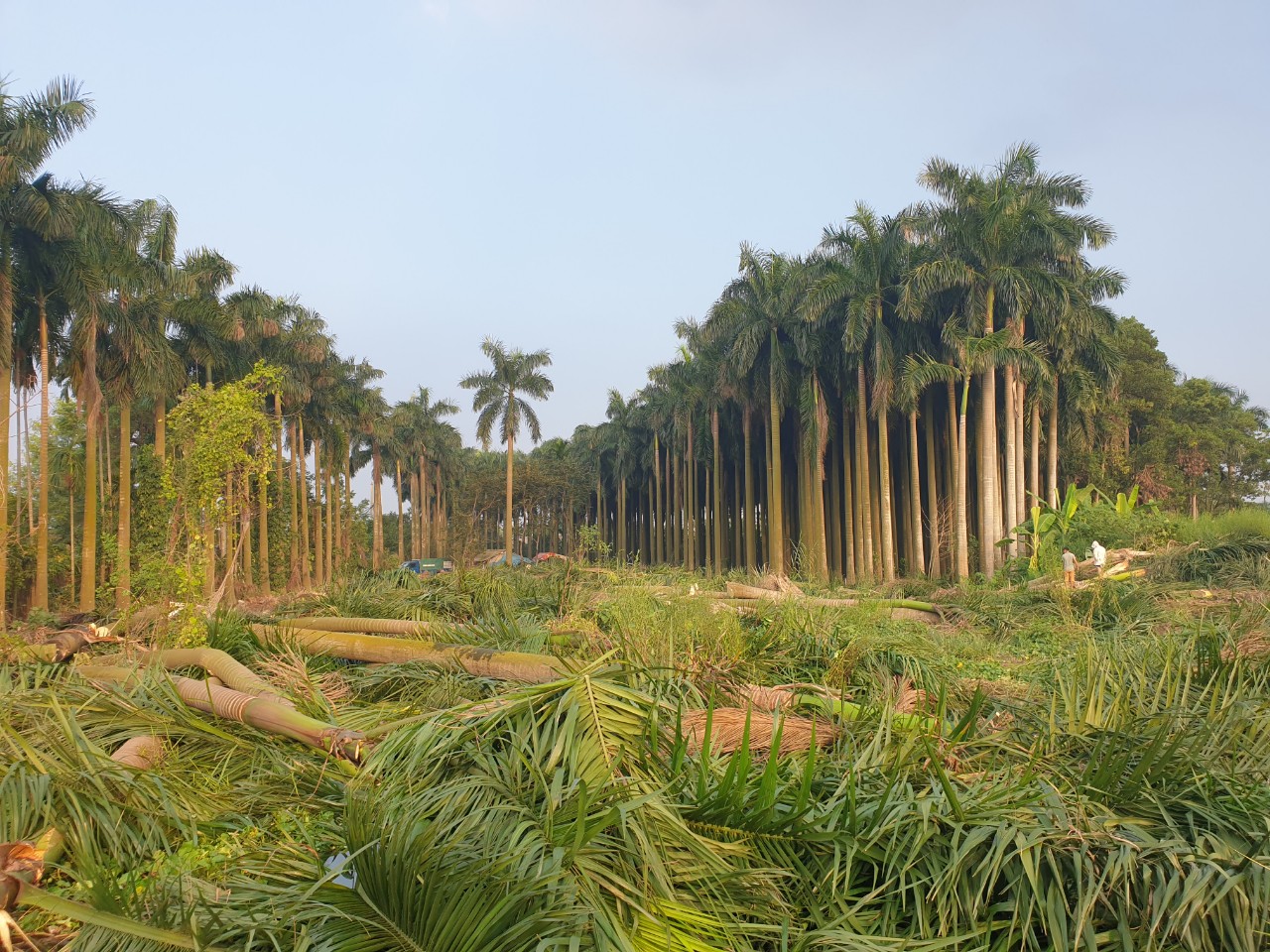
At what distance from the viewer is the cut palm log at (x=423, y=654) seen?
6145 mm

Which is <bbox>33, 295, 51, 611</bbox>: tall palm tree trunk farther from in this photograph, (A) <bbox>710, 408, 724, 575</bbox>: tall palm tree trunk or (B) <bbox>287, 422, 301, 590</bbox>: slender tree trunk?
(A) <bbox>710, 408, 724, 575</bbox>: tall palm tree trunk

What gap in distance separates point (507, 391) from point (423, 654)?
143 ft

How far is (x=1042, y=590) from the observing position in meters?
13.0

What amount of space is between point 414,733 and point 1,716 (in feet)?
8.07

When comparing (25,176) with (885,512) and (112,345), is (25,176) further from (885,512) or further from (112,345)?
(885,512)

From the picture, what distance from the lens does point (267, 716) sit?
17.2 feet

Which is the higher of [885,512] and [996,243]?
[996,243]

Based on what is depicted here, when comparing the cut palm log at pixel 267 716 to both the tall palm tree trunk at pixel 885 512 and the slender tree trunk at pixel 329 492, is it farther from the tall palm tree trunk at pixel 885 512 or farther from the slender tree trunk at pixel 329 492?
the slender tree trunk at pixel 329 492

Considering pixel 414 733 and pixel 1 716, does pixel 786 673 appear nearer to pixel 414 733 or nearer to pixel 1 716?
pixel 414 733

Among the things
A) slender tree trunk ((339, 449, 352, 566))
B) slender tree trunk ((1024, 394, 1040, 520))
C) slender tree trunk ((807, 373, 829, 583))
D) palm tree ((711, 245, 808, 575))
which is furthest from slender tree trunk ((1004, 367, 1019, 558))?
slender tree trunk ((339, 449, 352, 566))

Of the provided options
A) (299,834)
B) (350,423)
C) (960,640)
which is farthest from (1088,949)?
(350,423)

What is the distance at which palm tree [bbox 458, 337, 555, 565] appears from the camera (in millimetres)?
49375

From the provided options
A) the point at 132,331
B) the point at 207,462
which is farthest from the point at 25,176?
the point at 207,462

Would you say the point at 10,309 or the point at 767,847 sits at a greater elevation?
the point at 10,309
